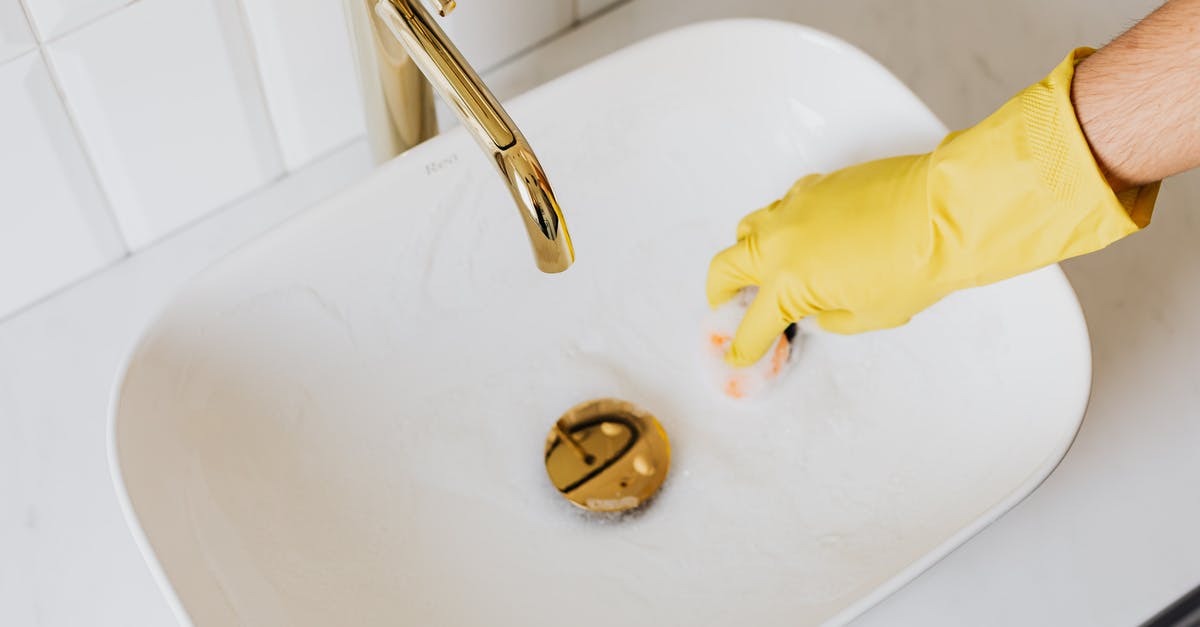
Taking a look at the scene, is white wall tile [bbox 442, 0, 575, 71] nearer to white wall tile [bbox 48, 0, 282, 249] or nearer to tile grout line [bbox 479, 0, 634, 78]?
tile grout line [bbox 479, 0, 634, 78]

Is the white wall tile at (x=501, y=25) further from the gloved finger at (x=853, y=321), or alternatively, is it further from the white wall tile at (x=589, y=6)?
the gloved finger at (x=853, y=321)

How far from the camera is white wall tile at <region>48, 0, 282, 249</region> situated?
638mm

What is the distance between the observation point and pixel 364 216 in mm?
673

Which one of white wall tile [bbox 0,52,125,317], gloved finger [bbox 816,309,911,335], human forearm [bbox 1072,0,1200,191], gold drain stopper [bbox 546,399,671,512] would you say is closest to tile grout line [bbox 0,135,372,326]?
white wall tile [bbox 0,52,125,317]

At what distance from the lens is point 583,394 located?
745mm

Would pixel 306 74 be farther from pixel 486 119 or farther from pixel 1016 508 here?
pixel 1016 508

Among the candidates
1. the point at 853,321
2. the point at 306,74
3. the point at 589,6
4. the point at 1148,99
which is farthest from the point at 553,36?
the point at 1148,99

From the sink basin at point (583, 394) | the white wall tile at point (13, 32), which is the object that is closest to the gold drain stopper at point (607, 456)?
the sink basin at point (583, 394)

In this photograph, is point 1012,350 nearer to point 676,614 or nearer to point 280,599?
point 676,614

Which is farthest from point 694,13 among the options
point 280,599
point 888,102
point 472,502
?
point 280,599

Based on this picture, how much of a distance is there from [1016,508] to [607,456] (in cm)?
26

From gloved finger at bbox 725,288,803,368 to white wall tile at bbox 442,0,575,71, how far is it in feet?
0.90

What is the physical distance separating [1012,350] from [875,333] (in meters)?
0.09

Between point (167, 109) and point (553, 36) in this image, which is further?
point (553, 36)
